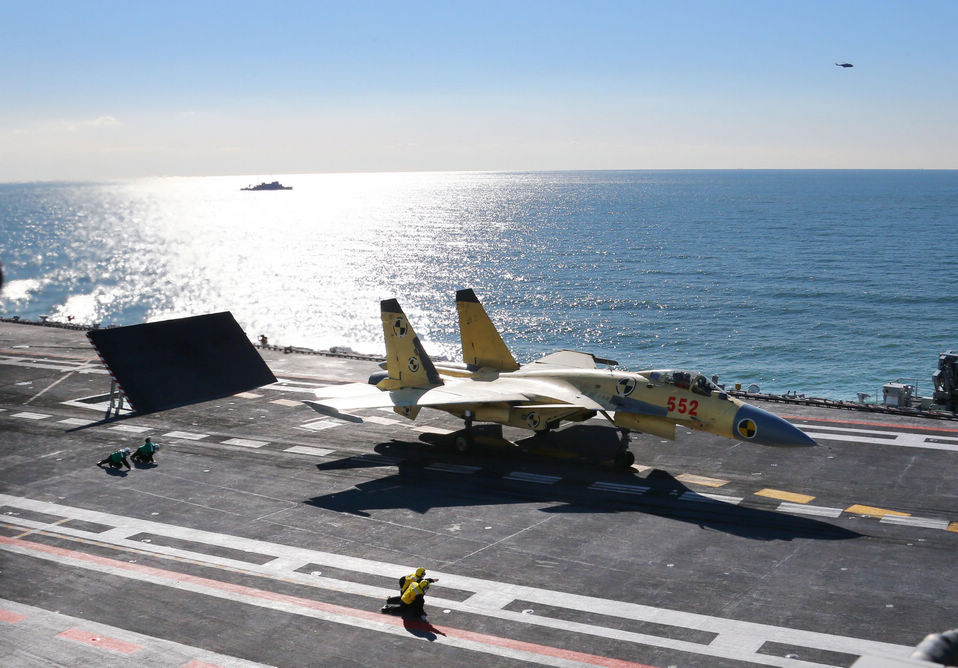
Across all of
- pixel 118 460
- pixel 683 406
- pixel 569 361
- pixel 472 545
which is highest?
pixel 569 361

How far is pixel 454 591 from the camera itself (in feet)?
72.4

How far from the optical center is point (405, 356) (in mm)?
36219

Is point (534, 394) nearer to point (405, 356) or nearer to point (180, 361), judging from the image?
point (405, 356)

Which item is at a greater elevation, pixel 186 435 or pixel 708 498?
pixel 708 498

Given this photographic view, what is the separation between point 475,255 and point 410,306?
59108 mm

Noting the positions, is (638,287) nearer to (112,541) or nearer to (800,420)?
(800,420)

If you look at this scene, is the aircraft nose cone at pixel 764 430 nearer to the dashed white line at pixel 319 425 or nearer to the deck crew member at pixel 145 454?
the dashed white line at pixel 319 425

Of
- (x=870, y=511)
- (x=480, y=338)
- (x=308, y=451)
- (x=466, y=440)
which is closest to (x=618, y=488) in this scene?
(x=466, y=440)

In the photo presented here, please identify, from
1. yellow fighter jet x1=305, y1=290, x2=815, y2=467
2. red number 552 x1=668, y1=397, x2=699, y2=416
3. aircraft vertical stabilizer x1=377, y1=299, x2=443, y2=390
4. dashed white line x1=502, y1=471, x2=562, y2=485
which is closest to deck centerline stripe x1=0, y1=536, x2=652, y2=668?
yellow fighter jet x1=305, y1=290, x2=815, y2=467

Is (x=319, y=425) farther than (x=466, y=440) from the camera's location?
Yes

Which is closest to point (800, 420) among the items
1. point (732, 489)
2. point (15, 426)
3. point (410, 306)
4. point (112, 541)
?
point (732, 489)

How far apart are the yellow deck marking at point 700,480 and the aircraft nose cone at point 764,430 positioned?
2.13 m

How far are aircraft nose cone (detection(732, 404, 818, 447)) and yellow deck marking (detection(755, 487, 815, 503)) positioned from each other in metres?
1.89

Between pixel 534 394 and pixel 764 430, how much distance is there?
9.27 metres
